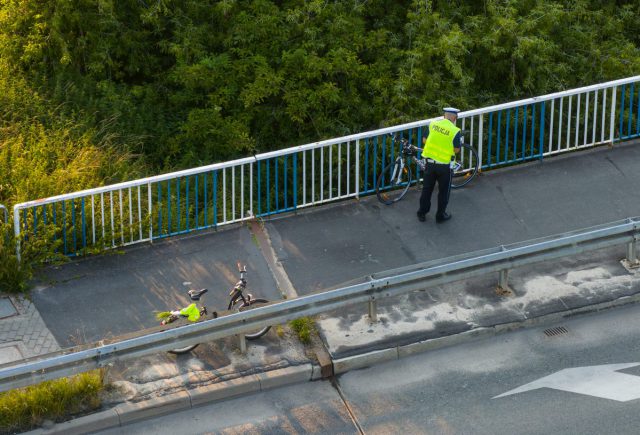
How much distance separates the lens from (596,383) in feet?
35.2

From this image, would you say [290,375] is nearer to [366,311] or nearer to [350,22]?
[366,311]

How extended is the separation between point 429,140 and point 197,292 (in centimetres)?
345

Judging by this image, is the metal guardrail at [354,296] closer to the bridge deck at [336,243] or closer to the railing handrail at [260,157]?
the bridge deck at [336,243]

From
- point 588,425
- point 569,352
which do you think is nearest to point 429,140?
point 569,352

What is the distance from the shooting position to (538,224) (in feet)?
44.1

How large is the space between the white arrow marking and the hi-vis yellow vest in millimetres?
3192

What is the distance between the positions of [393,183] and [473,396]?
4.04 m

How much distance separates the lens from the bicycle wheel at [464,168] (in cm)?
1433

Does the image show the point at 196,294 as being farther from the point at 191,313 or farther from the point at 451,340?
the point at 451,340

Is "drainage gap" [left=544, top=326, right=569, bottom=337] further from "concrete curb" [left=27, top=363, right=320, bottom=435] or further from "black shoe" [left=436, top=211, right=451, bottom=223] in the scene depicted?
"concrete curb" [left=27, top=363, right=320, bottom=435]

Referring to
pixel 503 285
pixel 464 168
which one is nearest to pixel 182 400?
pixel 503 285

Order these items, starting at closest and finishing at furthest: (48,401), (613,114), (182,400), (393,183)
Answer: (48,401)
(182,400)
(393,183)
(613,114)

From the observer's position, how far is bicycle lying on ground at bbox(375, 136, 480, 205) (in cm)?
1393

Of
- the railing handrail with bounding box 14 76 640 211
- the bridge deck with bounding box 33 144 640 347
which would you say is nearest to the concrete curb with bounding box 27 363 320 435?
the bridge deck with bounding box 33 144 640 347
